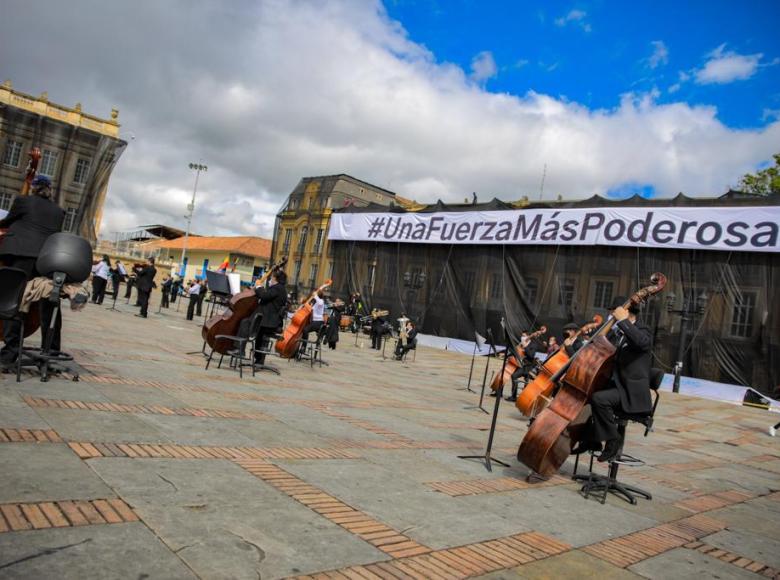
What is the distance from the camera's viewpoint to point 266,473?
3814mm

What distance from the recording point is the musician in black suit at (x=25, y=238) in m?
5.45

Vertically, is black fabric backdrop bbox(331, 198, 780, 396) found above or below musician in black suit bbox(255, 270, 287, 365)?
above

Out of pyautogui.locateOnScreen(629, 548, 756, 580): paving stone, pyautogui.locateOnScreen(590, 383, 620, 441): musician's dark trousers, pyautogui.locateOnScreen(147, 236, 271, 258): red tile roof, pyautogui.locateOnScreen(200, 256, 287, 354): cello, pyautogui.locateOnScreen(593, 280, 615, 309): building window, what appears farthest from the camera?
pyautogui.locateOnScreen(147, 236, 271, 258): red tile roof

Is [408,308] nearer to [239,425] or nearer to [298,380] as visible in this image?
[298,380]

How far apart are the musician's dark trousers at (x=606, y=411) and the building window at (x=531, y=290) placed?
18.6 meters

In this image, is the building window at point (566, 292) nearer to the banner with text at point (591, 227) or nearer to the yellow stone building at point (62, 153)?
the banner with text at point (591, 227)

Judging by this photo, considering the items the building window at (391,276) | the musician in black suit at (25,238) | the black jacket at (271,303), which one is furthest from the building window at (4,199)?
the musician in black suit at (25,238)

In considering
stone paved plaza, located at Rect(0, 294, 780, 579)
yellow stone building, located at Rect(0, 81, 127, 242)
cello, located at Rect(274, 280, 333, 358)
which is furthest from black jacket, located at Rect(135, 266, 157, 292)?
yellow stone building, located at Rect(0, 81, 127, 242)

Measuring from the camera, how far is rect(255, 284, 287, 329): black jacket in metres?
8.62

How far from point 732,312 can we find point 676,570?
717 inches

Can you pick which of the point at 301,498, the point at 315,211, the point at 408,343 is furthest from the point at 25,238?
the point at 315,211

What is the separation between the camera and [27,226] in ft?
18.1

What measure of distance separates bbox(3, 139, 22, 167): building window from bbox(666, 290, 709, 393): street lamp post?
45.8 meters

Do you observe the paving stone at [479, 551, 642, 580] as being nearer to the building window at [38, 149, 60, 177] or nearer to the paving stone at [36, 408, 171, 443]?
the paving stone at [36, 408, 171, 443]
